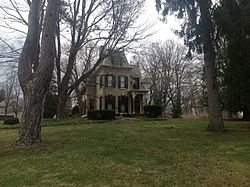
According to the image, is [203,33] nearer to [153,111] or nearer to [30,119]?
[30,119]

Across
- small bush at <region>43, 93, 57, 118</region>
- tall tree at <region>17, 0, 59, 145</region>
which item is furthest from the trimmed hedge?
tall tree at <region>17, 0, 59, 145</region>

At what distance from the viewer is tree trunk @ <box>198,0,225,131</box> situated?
51.1 feet

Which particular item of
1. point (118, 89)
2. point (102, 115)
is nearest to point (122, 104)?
point (118, 89)

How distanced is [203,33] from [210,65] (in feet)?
5.15

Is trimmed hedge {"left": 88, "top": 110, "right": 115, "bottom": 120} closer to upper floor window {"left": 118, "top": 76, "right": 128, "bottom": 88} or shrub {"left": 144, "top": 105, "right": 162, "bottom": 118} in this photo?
shrub {"left": 144, "top": 105, "right": 162, "bottom": 118}

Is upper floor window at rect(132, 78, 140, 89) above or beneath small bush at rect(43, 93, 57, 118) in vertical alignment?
above

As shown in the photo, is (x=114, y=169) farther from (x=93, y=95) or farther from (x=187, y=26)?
(x=93, y=95)

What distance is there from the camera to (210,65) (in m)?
16.2

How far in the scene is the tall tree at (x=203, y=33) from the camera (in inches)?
614

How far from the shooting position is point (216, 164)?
316 inches

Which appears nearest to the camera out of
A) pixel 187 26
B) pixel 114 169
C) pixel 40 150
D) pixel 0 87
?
pixel 114 169

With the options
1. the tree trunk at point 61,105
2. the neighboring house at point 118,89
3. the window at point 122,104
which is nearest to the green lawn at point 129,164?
the tree trunk at point 61,105

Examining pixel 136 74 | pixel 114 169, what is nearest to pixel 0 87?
pixel 136 74

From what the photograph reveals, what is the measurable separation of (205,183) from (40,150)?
5.93 meters
